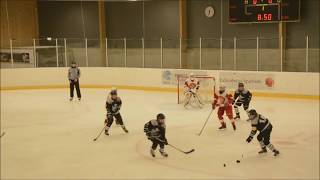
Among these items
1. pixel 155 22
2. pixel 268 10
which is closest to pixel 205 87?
pixel 268 10

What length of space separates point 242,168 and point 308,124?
3899mm

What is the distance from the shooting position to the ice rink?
23.1ft

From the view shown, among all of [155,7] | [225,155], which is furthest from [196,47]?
[225,155]

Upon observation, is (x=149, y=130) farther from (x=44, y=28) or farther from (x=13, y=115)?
(x=44, y=28)

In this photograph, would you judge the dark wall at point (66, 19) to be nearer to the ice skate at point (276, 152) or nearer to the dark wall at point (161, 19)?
the dark wall at point (161, 19)

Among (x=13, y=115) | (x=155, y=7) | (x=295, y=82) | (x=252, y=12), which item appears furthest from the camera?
(x=155, y=7)

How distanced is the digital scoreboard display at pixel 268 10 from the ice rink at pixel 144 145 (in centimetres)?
306

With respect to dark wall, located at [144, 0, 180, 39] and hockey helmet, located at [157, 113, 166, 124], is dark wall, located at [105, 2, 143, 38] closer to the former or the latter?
dark wall, located at [144, 0, 180, 39]

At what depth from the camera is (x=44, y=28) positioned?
2166 centimetres

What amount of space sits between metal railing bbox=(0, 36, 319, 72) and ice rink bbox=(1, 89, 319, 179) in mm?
2056

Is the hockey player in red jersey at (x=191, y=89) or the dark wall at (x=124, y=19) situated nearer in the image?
the hockey player in red jersey at (x=191, y=89)

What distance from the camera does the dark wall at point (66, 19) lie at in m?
21.1

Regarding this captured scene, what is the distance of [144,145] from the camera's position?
8.68 meters

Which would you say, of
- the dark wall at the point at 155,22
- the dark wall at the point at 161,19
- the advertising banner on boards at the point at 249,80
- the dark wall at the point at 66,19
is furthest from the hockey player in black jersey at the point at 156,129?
the dark wall at the point at 66,19
